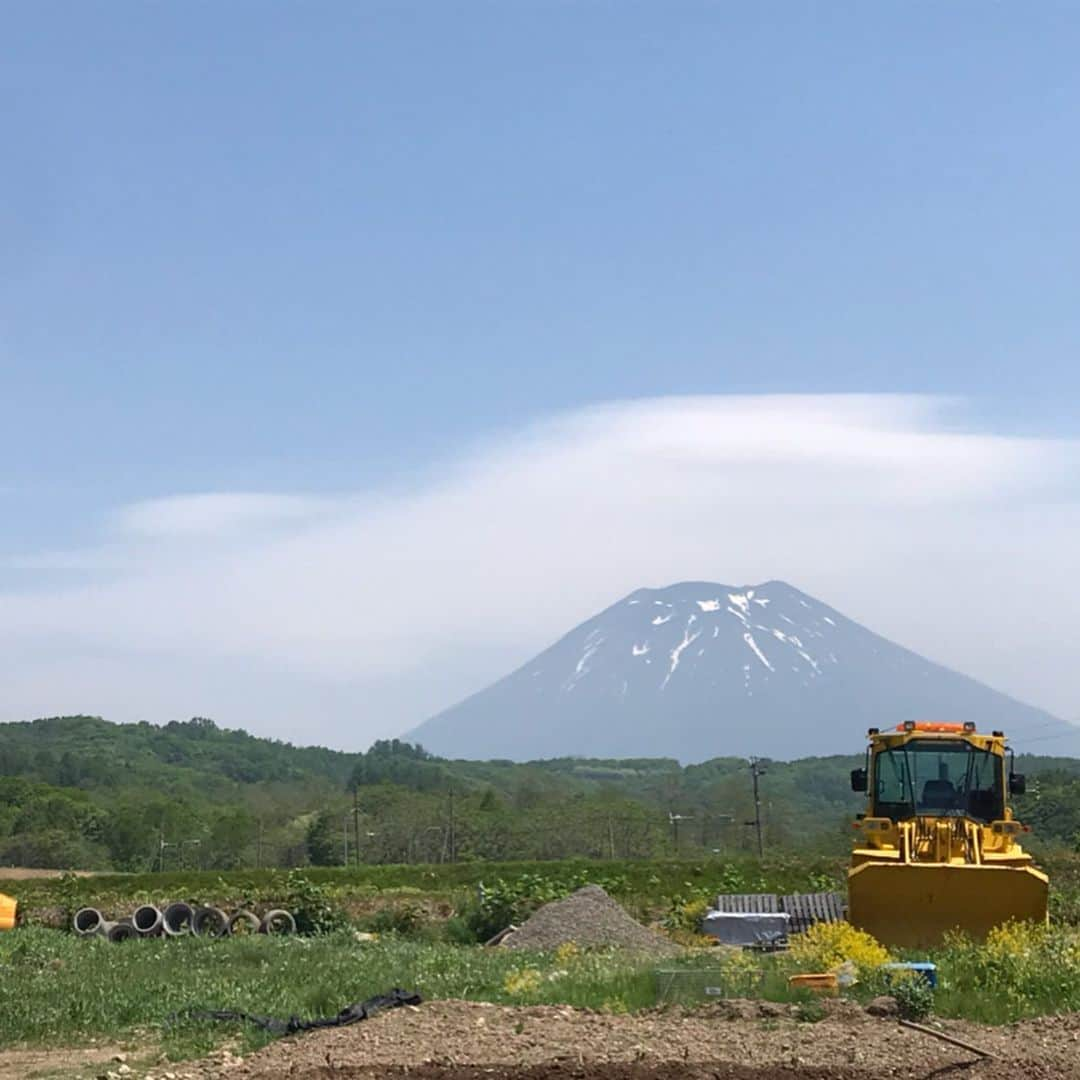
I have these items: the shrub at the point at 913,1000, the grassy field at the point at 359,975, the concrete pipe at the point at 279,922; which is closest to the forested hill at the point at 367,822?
the concrete pipe at the point at 279,922

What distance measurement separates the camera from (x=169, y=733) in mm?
184125

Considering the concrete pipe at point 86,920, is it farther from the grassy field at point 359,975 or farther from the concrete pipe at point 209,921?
the concrete pipe at point 209,921

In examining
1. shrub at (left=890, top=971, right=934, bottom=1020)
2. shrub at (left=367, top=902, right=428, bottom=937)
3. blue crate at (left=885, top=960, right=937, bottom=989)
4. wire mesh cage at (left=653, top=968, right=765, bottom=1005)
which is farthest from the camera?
shrub at (left=367, top=902, right=428, bottom=937)

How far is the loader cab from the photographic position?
69.7ft

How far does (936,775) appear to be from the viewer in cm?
2152

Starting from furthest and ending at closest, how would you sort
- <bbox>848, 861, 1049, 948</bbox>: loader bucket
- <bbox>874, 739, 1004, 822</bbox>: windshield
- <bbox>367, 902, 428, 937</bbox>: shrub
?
<bbox>367, 902, 428, 937</bbox>: shrub → <bbox>874, 739, 1004, 822</bbox>: windshield → <bbox>848, 861, 1049, 948</bbox>: loader bucket

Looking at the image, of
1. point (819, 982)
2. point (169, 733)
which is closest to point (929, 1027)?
point (819, 982)

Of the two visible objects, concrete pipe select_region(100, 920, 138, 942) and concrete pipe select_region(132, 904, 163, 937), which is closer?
concrete pipe select_region(132, 904, 163, 937)

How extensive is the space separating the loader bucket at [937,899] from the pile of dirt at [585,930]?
5193 mm

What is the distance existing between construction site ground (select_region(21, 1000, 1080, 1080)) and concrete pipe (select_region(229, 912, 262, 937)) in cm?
1550

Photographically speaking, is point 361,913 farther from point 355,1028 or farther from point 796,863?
point 355,1028

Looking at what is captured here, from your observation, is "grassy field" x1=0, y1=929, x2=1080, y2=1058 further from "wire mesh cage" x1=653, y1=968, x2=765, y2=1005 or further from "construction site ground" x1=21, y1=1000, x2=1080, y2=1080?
"construction site ground" x1=21, y1=1000, x2=1080, y2=1080

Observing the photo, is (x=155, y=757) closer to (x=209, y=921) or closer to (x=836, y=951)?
(x=209, y=921)


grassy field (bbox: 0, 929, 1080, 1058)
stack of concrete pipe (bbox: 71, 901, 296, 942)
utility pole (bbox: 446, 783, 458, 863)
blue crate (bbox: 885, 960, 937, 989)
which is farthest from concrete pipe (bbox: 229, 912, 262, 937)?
utility pole (bbox: 446, 783, 458, 863)
